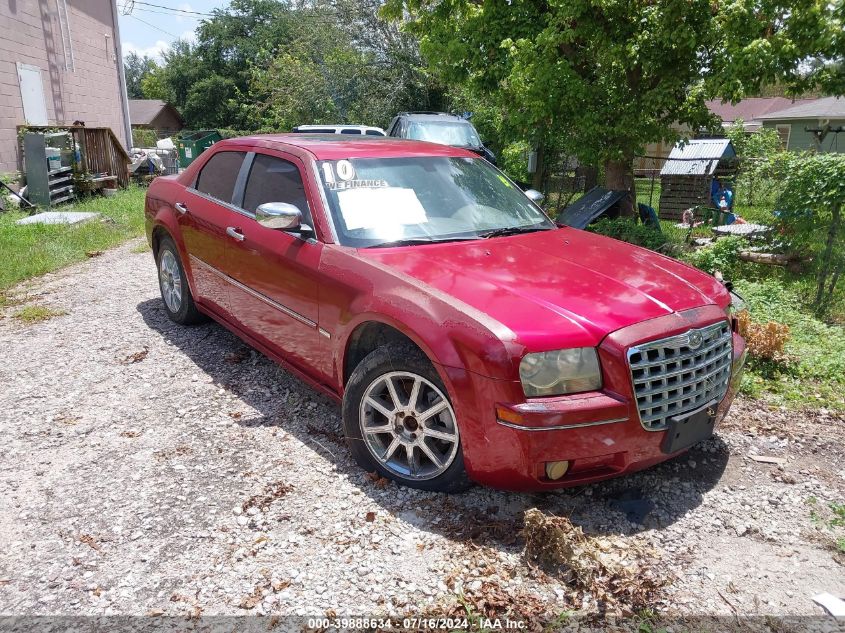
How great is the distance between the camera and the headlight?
2852mm

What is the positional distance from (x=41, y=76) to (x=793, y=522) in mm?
17023

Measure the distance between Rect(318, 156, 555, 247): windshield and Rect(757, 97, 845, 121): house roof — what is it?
30366mm

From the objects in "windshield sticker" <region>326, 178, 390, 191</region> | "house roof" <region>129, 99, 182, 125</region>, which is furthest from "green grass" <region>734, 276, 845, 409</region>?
"house roof" <region>129, 99, 182, 125</region>

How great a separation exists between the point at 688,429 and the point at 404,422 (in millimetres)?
1374

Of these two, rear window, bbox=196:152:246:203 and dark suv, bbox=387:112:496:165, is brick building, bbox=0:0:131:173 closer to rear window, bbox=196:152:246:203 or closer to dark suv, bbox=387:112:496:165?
dark suv, bbox=387:112:496:165

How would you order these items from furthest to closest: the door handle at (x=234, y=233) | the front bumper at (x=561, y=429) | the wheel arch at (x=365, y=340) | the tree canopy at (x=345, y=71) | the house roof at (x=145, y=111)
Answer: the house roof at (x=145, y=111) < the tree canopy at (x=345, y=71) < the door handle at (x=234, y=233) < the wheel arch at (x=365, y=340) < the front bumper at (x=561, y=429)

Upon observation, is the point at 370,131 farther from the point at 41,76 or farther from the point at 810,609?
the point at 810,609

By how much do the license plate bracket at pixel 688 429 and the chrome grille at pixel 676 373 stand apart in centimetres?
3

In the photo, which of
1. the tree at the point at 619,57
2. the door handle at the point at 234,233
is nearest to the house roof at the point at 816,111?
the tree at the point at 619,57

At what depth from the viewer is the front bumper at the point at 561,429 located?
112 inches

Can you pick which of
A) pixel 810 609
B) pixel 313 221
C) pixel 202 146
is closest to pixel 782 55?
pixel 313 221

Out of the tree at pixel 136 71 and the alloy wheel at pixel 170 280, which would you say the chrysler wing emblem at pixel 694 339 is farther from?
the tree at pixel 136 71

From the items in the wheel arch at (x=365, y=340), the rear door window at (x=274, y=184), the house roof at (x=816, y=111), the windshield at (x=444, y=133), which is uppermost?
the house roof at (x=816, y=111)

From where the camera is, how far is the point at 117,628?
251 centimetres
